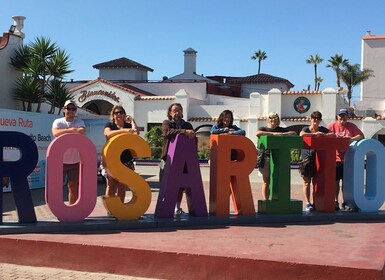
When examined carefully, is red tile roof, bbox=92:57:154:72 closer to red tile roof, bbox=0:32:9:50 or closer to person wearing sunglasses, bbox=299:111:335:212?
red tile roof, bbox=0:32:9:50

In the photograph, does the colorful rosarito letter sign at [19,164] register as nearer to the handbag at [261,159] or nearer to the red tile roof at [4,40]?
the handbag at [261,159]

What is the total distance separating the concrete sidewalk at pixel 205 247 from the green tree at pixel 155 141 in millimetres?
23735

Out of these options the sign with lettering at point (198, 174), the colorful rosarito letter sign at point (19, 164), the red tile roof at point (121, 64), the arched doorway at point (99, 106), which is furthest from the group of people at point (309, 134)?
the red tile roof at point (121, 64)

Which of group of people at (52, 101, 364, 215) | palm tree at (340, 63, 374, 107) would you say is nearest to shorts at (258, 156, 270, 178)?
group of people at (52, 101, 364, 215)

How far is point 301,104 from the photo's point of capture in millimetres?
30953

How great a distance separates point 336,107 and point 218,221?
2493 cm

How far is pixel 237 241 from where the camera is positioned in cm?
579

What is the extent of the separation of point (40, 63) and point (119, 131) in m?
12.1

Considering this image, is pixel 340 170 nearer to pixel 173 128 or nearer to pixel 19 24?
pixel 173 128

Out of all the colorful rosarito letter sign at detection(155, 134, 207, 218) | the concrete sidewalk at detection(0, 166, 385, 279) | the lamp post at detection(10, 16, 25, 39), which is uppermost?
the lamp post at detection(10, 16, 25, 39)

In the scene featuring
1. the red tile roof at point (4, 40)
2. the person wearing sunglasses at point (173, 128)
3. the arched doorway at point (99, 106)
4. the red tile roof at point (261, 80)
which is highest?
the red tile roof at point (261, 80)

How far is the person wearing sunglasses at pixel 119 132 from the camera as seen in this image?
267 inches

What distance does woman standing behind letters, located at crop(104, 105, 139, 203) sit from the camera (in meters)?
6.77

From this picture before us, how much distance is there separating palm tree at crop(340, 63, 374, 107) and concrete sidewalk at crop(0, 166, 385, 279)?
39.8 metres
